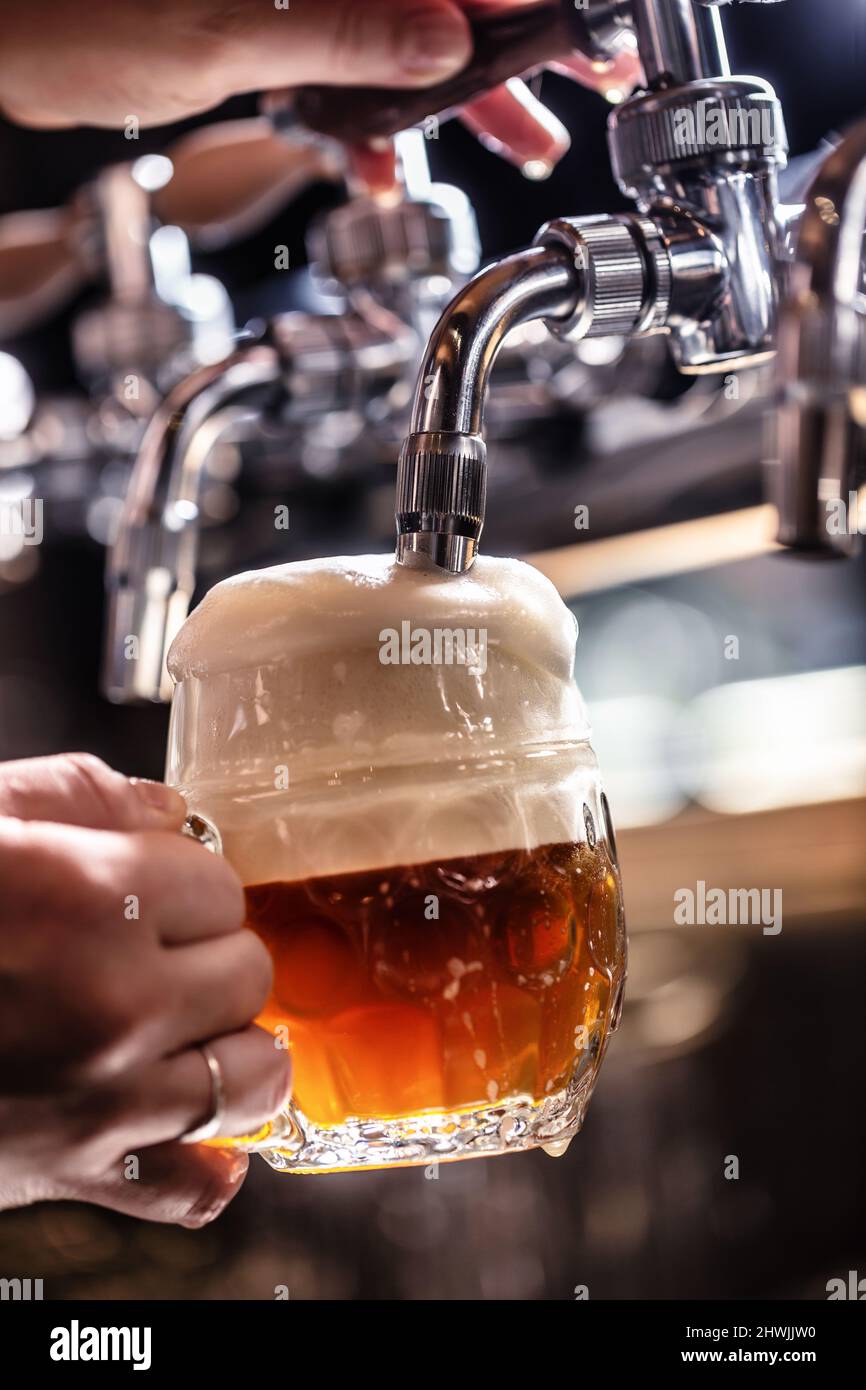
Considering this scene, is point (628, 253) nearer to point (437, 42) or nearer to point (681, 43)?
point (681, 43)

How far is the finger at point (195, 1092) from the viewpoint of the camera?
0.48 meters

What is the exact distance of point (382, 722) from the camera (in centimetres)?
51

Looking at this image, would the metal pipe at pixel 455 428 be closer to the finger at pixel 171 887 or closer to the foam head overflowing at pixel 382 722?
the foam head overflowing at pixel 382 722

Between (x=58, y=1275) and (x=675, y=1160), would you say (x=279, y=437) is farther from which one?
(x=58, y=1275)

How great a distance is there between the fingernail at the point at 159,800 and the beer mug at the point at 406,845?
0.02m

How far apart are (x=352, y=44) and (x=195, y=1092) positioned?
0.52 meters

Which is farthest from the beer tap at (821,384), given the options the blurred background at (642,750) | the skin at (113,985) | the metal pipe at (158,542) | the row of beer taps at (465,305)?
the blurred background at (642,750)

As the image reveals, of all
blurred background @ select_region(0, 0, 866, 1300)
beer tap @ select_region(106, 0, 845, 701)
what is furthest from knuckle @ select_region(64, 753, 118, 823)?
blurred background @ select_region(0, 0, 866, 1300)

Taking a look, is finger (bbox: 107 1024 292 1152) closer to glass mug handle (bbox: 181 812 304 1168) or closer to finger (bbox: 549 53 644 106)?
glass mug handle (bbox: 181 812 304 1168)

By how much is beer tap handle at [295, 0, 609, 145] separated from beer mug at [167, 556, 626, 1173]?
10.3 inches

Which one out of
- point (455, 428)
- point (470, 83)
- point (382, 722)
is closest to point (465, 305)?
point (455, 428)

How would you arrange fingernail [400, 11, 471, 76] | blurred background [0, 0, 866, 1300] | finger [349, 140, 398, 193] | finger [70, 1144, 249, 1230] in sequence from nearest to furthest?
finger [70, 1144, 249, 1230] < fingernail [400, 11, 471, 76] < finger [349, 140, 398, 193] < blurred background [0, 0, 866, 1300]

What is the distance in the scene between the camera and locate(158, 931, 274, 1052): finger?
475 millimetres
